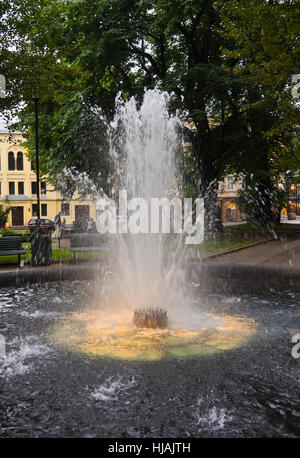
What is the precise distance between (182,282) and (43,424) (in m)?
7.62

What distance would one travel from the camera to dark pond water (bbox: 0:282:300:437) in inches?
142

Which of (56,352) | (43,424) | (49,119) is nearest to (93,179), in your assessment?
(49,119)

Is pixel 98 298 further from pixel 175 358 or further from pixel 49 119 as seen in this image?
pixel 49 119

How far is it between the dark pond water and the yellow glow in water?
0.66 ft

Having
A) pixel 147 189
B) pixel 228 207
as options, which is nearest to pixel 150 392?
pixel 147 189

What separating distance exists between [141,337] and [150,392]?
1854mm

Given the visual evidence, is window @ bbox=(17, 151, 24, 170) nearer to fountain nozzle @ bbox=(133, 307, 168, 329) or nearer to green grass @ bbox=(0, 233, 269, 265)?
green grass @ bbox=(0, 233, 269, 265)

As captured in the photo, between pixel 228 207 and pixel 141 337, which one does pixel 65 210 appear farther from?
pixel 141 337

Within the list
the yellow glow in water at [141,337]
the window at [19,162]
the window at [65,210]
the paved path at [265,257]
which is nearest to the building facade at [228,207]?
the window at [65,210]

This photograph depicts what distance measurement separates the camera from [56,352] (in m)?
5.55

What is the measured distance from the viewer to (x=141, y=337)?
20.1 ft

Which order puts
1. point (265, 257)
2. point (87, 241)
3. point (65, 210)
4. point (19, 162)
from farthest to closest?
point (65, 210), point (19, 162), point (265, 257), point (87, 241)

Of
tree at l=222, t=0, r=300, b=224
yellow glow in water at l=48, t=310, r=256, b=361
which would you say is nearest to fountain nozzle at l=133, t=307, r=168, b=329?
→ yellow glow in water at l=48, t=310, r=256, b=361

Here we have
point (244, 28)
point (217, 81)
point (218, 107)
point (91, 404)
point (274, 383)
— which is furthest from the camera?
point (218, 107)
